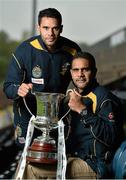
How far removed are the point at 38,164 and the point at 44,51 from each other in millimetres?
687

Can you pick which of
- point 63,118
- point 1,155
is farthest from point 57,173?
point 1,155

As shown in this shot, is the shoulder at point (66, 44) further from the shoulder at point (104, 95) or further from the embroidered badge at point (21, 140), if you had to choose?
the embroidered badge at point (21, 140)

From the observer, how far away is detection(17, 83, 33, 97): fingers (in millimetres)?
3137

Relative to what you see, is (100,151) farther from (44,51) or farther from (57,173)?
(44,51)

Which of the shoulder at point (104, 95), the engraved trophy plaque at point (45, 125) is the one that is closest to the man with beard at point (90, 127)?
the shoulder at point (104, 95)

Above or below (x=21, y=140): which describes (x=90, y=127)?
above

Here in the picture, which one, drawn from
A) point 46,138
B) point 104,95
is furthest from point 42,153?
point 104,95

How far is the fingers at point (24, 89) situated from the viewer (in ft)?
10.3

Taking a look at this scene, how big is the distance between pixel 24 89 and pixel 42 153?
1.17 ft

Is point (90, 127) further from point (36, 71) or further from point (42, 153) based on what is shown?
point (36, 71)

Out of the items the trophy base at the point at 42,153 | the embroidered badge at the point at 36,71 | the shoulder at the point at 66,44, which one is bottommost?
the trophy base at the point at 42,153

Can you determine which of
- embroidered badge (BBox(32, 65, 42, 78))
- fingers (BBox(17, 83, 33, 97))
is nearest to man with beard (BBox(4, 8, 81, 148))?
embroidered badge (BBox(32, 65, 42, 78))

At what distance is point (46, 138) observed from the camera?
3154 millimetres

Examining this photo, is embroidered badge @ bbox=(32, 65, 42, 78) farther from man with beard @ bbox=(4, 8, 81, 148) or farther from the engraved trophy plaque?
the engraved trophy plaque
